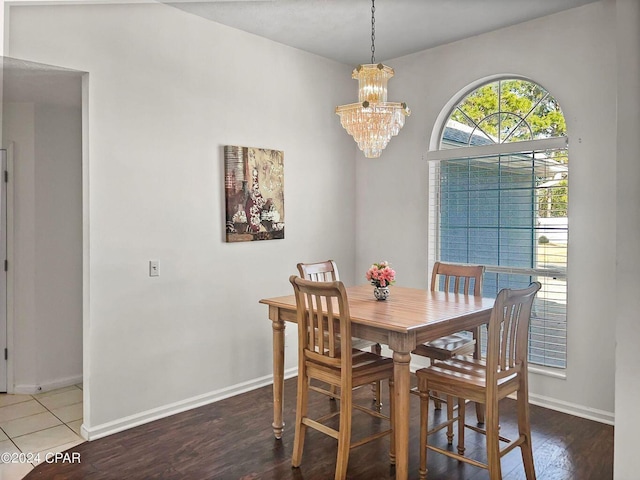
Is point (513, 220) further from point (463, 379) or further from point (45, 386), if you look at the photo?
point (45, 386)

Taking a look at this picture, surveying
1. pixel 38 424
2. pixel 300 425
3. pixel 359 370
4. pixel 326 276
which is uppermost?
pixel 326 276

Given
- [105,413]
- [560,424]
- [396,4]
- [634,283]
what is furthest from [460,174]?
[105,413]

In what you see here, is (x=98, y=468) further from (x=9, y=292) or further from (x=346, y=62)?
(x=346, y=62)

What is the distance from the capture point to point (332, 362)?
2594 mm

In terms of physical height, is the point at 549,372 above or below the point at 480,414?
above

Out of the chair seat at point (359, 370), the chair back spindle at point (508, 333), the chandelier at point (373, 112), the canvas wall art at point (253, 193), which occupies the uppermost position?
the chandelier at point (373, 112)

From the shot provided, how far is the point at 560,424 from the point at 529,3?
283 cm

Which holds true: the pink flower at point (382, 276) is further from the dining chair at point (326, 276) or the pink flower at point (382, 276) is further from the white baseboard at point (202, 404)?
the white baseboard at point (202, 404)

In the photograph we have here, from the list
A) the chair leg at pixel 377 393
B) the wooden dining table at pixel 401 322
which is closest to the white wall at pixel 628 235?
the wooden dining table at pixel 401 322

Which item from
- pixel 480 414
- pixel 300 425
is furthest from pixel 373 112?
pixel 480 414

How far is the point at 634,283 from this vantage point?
69.2 inches

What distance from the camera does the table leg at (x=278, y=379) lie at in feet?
9.99

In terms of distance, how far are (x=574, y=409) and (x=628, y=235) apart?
2.19m

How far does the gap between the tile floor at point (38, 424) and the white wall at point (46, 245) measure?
0.21 meters
